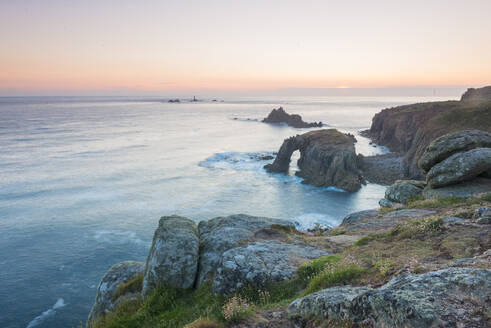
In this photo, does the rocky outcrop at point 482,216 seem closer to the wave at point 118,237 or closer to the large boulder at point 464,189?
the large boulder at point 464,189

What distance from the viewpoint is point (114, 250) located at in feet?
113

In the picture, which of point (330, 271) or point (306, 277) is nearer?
point (330, 271)

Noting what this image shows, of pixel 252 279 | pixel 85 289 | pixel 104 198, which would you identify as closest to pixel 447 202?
pixel 252 279

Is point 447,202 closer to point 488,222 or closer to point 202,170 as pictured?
point 488,222

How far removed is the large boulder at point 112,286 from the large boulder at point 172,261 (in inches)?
85.5

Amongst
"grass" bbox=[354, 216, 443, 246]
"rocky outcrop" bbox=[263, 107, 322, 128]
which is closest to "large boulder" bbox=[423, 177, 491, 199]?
"grass" bbox=[354, 216, 443, 246]

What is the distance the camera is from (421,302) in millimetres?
4918

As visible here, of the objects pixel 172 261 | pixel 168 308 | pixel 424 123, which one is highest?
pixel 424 123

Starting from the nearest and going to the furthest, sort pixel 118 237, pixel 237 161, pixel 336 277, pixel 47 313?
pixel 336 277
pixel 47 313
pixel 118 237
pixel 237 161

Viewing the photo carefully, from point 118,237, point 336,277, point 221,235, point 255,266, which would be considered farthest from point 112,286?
point 118,237

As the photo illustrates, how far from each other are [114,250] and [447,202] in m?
33.6

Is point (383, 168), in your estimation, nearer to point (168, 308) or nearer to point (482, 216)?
point (482, 216)

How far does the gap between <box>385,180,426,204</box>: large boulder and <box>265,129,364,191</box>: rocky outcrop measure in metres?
35.6

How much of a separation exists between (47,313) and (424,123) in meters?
81.2
